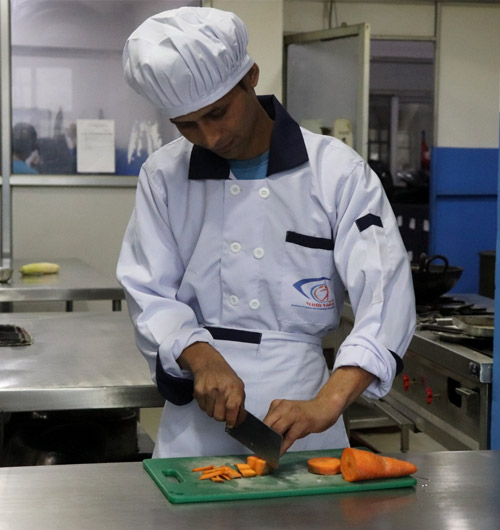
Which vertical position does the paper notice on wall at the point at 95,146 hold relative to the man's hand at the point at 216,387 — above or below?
above

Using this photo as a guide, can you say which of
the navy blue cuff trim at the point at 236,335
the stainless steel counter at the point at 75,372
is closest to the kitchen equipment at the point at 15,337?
the stainless steel counter at the point at 75,372

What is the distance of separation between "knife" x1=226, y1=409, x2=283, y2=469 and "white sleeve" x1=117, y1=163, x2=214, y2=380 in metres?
0.15

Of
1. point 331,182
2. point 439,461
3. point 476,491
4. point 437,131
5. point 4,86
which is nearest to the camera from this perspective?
point 476,491

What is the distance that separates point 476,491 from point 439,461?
0.45 feet

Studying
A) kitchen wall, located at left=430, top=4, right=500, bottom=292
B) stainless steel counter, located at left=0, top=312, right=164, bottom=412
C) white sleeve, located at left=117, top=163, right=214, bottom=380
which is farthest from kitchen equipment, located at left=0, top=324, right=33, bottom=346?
kitchen wall, located at left=430, top=4, right=500, bottom=292

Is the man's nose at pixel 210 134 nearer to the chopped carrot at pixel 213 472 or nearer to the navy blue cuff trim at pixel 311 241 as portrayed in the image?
the navy blue cuff trim at pixel 311 241

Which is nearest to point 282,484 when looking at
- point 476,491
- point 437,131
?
point 476,491

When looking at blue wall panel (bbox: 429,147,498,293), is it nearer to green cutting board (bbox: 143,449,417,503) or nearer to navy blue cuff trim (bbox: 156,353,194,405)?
navy blue cuff trim (bbox: 156,353,194,405)

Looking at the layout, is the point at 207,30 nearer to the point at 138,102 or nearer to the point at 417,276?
the point at 417,276

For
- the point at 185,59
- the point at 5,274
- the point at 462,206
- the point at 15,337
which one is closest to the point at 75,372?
the point at 15,337

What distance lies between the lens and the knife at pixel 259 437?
1.21m

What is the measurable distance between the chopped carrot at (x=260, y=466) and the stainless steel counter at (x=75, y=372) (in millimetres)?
614

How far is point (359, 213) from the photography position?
144 centimetres

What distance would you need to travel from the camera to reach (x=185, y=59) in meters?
1.37
